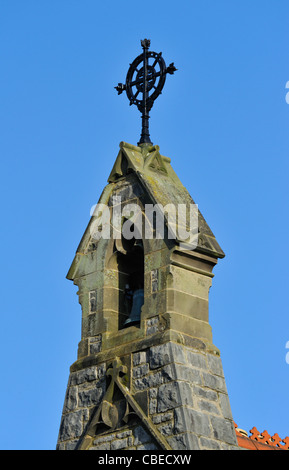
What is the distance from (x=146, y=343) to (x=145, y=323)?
285mm

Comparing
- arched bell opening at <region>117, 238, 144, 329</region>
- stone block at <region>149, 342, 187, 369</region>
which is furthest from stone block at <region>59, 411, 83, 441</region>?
stone block at <region>149, 342, 187, 369</region>

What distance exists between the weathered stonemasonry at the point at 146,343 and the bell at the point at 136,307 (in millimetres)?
75

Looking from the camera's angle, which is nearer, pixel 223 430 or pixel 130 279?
pixel 223 430

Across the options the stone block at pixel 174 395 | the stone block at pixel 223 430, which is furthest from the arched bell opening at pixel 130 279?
the stone block at pixel 223 430

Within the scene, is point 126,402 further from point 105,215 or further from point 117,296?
point 105,215

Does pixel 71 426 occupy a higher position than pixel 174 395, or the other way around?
pixel 71 426

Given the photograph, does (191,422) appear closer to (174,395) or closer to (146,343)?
(174,395)

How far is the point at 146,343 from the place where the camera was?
605 inches

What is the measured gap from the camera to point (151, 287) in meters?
15.7

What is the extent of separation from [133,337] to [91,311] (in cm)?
106

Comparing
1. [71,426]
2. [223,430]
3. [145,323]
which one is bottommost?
[223,430]

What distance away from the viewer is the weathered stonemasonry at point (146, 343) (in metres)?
14.9

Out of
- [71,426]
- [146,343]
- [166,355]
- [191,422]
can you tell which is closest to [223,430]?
[191,422]
